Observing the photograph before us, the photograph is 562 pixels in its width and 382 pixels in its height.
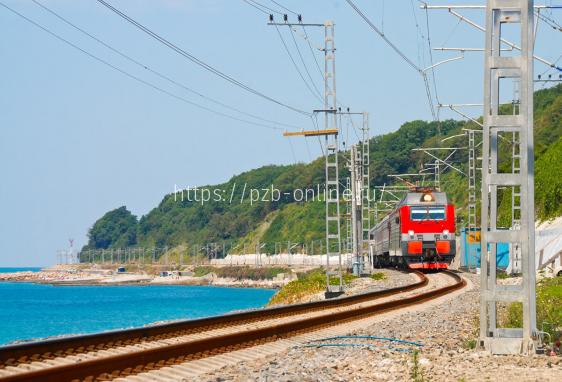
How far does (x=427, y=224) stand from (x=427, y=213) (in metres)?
0.60

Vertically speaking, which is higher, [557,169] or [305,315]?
[557,169]

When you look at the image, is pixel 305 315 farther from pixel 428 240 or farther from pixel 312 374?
pixel 428 240

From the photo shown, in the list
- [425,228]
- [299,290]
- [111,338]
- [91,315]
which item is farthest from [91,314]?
[111,338]

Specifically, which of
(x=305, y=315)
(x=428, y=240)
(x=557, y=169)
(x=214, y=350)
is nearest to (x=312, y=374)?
(x=214, y=350)

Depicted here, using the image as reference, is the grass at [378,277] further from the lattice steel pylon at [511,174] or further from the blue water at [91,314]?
the lattice steel pylon at [511,174]

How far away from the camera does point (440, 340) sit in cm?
1603

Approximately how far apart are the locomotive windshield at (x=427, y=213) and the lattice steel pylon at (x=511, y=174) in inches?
1397

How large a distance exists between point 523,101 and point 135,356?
6.28 m

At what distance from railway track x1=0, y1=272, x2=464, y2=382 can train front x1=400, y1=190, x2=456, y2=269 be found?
26.5 m

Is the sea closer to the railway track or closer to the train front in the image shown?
the railway track

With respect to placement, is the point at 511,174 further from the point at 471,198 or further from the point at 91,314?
the point at 91,314

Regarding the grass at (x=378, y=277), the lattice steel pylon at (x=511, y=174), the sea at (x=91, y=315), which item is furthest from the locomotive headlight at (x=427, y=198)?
the lattice steel pylon at (x=511, y=174)

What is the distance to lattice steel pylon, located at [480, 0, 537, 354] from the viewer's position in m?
13.3

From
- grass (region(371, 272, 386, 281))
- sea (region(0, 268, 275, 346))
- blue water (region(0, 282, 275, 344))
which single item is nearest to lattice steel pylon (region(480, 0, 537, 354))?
sea (region(0, 268, 275, 346))
